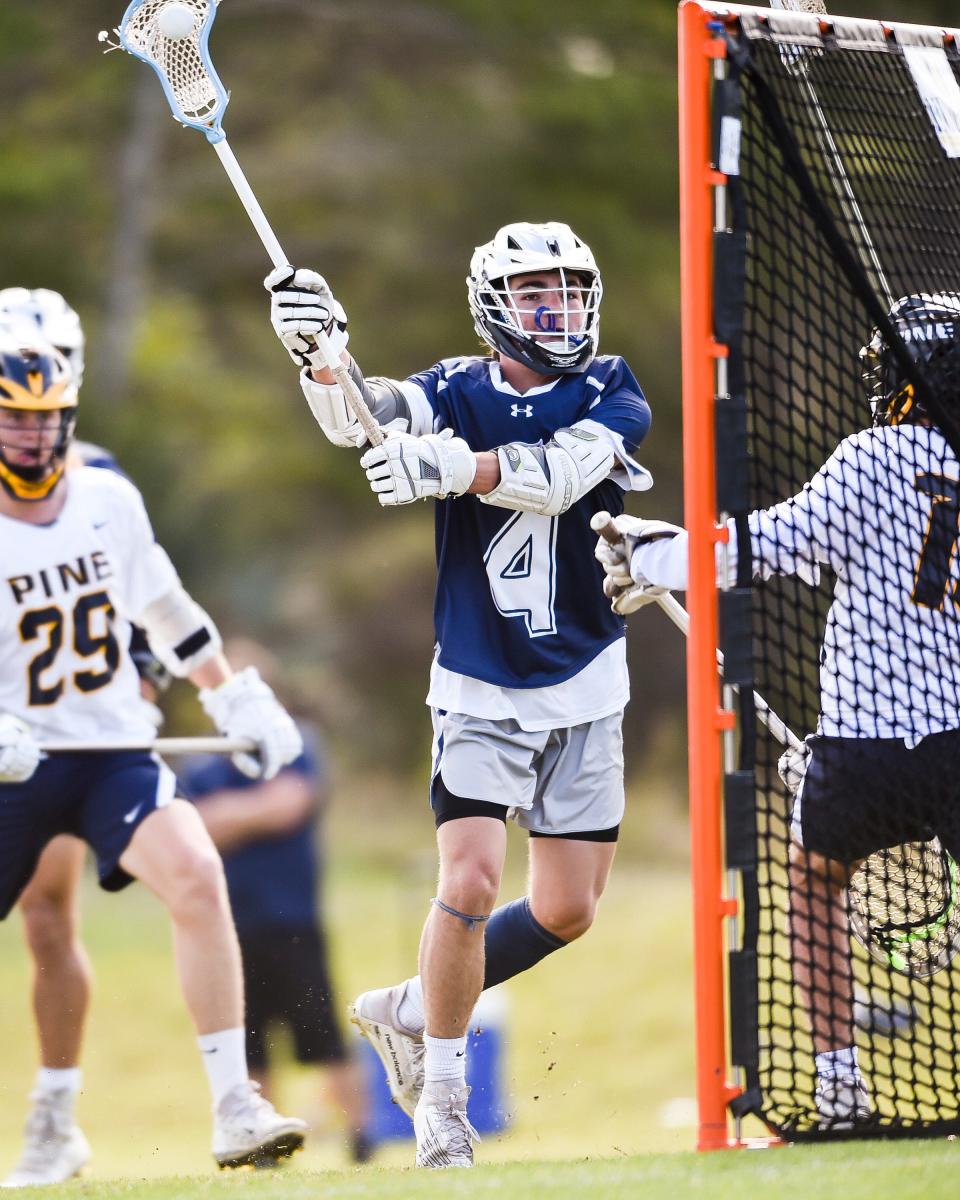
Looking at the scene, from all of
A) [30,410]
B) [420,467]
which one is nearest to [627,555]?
[420,467]

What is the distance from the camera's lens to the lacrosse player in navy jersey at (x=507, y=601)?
4.54m

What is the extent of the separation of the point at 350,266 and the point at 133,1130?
12.6 metres

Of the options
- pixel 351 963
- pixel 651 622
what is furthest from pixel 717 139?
pixel 651 622

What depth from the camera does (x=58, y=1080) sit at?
19.3ft

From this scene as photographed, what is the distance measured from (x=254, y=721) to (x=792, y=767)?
1.87m

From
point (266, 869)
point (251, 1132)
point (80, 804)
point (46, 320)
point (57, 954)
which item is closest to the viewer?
point (251, 1132)

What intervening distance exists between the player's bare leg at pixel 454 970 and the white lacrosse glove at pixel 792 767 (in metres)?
0.72

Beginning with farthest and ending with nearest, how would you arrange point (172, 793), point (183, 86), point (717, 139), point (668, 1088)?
point (668, 1088)
point (172, 793)
point (183, 86)
point (717, 139)

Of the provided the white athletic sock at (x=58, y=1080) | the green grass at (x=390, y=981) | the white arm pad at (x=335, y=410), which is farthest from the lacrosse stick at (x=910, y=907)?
the green grass at (x=390, y=981)

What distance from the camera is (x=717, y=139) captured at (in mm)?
4105

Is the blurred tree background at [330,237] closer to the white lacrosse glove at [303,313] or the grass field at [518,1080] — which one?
the grass field at [518,1080]

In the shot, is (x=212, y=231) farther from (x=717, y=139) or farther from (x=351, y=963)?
(x=717, y=139)

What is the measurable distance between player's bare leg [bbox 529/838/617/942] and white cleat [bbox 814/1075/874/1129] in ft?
2.50

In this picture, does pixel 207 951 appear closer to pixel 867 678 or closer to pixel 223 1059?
pixel 223 1059
